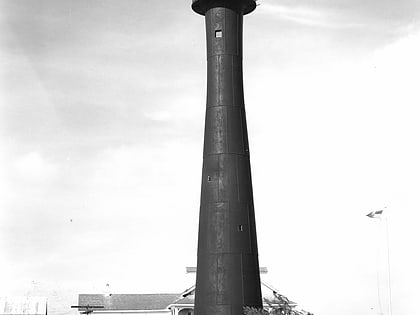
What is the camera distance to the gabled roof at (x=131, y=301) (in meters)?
63.1

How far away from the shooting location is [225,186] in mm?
37969

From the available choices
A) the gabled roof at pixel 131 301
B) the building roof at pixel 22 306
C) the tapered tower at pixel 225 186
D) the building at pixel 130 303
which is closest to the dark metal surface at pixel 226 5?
the tapered tower at pixel 225 186

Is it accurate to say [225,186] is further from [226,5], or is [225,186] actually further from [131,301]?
[131,301]

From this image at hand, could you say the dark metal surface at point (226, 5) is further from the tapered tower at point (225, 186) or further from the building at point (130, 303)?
the building at point (130, 303)

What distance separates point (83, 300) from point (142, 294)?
5.60 m

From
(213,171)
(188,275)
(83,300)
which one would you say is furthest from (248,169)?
(83,300)

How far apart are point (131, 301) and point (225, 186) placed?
96.5 ft

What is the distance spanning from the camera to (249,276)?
122 ft

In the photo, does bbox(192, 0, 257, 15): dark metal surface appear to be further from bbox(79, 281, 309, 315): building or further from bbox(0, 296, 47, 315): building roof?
bbox(79, 281, 309, 315): building

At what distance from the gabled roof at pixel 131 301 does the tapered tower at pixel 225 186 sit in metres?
26.3

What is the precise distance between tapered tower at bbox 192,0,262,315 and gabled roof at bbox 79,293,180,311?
26.3m

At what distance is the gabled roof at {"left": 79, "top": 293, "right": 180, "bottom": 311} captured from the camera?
6312cm

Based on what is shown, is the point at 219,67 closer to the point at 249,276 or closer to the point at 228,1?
the point at 228,1

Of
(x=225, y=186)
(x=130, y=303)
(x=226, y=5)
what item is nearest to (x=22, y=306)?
(x=225, y=186)
